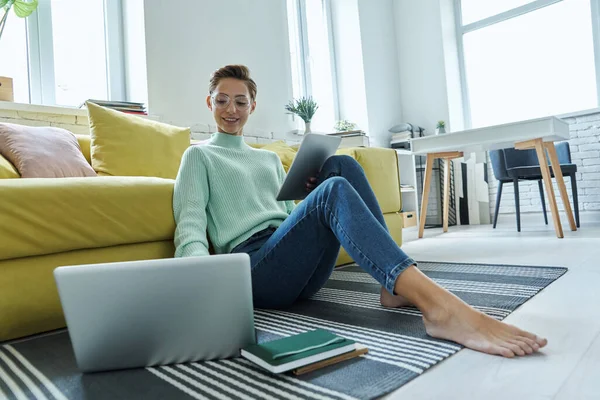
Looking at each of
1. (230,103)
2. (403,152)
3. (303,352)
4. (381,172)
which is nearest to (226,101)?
(230,103)

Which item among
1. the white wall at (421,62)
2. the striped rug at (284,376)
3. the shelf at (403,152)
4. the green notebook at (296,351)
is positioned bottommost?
the striped rug at (284,376)

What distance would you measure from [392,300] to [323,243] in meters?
0.30

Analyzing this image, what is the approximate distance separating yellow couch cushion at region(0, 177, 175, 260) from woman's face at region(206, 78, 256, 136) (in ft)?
0.88

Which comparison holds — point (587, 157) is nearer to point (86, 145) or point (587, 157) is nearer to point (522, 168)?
point (522, 168)

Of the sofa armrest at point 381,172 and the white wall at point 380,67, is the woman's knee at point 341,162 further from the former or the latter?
the white wall at point 380,67

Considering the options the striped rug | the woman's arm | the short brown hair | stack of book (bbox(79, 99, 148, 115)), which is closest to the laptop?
the striped rug

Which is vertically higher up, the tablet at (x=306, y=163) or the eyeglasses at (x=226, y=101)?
the eyeglasses at (x=226, y=101)

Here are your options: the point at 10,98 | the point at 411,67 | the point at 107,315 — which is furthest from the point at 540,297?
the point at 411,67

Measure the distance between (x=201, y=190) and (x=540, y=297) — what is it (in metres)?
1.04

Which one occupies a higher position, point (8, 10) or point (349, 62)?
point (349, 62)

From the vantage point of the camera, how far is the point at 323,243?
1.16 m

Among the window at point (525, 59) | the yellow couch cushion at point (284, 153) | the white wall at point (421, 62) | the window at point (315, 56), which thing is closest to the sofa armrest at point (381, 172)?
the yellow couch cushion at point (284, 153)

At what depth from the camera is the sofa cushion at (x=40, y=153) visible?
5.41 ft

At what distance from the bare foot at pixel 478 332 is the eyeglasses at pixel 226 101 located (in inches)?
33.7
